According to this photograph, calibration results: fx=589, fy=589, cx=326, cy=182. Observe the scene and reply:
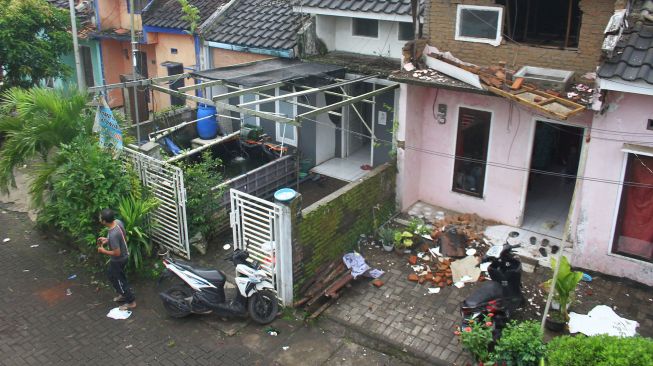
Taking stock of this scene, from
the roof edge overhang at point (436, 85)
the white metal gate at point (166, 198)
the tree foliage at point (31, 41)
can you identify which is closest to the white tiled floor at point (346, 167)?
the roof edge overhang at point (436, 85)

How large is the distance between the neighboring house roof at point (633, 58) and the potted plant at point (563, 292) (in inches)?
112

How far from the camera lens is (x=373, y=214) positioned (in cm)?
1153

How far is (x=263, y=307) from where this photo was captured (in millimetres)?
9102

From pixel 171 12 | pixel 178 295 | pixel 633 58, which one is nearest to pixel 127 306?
pixel 178 295

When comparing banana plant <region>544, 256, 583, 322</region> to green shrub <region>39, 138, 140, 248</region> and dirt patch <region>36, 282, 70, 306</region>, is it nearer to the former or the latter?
green shrub <region>39, 138, 140, 248</region>

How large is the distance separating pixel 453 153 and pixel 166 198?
5.71 meters

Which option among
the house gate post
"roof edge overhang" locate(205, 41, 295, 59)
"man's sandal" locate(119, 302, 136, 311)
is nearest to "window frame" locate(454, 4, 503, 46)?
"roof edge overhang" locate(205, 41, 295, 59)

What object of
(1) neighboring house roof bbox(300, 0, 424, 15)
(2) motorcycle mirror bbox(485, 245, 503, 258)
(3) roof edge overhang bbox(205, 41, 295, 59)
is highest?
(1) neighboring house roof bbox(300, 0, 424, 15)

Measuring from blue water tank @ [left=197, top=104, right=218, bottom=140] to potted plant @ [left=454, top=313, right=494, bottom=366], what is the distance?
9.11m

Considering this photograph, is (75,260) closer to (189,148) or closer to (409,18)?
(189,148)

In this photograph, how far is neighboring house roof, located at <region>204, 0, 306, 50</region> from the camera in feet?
46.4

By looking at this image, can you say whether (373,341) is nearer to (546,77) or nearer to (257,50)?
(546,77)

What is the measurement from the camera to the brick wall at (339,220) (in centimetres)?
954

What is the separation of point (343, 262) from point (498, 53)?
4692mm
